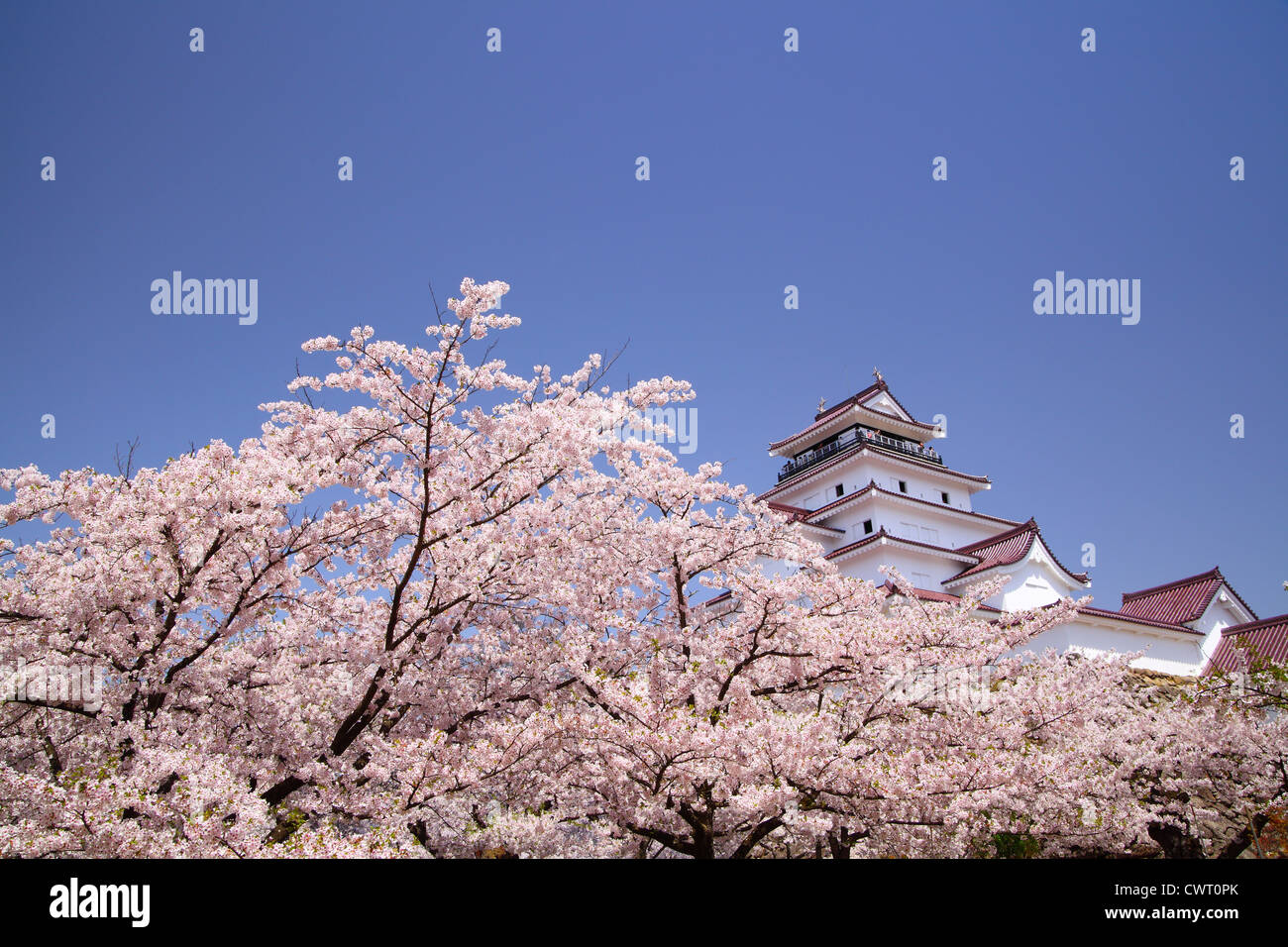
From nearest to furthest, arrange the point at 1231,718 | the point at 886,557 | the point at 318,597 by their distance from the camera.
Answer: the point at 318,597 → the point at 1231,718 → the point at 886,557

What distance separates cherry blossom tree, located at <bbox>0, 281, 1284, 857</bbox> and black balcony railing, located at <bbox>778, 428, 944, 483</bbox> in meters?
24.1

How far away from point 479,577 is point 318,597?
216 cm

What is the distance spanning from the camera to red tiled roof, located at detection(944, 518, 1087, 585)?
1137 inches

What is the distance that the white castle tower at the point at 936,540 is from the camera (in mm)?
28609

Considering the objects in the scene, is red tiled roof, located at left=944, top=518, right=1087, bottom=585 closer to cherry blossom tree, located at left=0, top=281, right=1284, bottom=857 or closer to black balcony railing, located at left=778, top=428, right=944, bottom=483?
black balcony railing, located at left=778, top=428, right=944, bottom=483

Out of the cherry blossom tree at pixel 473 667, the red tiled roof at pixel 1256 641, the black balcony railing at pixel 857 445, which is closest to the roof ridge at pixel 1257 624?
the red tiled roof at pixel 1256 641

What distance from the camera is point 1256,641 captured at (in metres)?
27.6

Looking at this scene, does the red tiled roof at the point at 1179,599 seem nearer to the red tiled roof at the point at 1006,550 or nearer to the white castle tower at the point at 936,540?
the white castle tower at the point at 936,540

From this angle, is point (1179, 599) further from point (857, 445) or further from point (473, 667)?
point (473, 667)

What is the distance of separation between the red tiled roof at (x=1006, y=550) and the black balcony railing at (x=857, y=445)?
5255 millimetres

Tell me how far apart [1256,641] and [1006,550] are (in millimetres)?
9416
